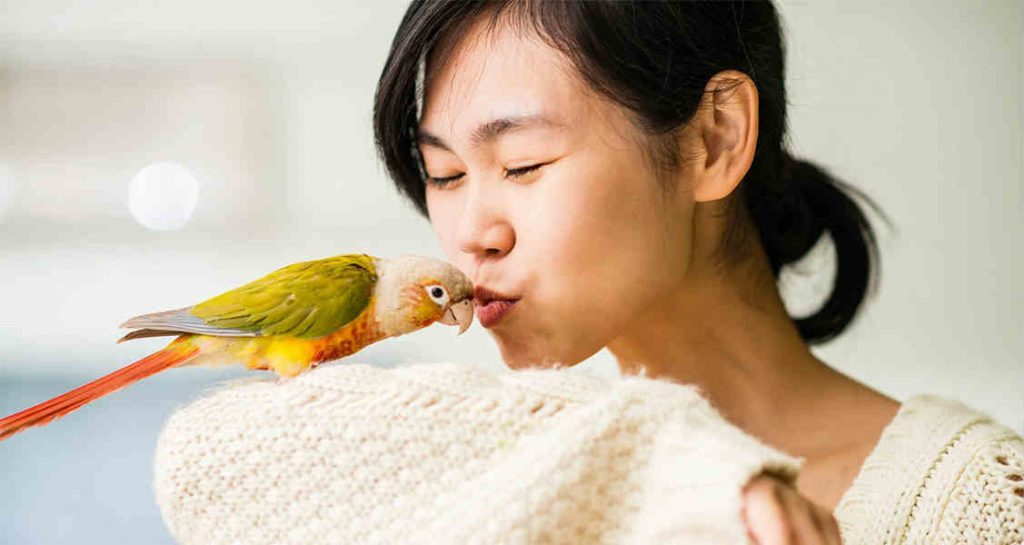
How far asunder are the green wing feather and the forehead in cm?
14

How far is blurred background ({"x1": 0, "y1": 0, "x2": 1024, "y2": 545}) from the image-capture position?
35.2 inches

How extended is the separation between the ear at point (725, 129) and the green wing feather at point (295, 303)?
262 mm

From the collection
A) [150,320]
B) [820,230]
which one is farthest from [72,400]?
[820,230]

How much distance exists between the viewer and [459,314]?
569mm

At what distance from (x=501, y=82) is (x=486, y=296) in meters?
0.14

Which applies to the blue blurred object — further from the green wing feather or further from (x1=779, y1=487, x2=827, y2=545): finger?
(x1=779, y1=487, x2=827, y2=545): finger

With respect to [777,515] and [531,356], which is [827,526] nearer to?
[777,515]

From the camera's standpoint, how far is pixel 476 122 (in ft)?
2.00

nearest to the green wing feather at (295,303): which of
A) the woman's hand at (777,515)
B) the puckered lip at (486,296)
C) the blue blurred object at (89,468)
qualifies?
the puckered lip at (486,296)

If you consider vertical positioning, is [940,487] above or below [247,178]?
below

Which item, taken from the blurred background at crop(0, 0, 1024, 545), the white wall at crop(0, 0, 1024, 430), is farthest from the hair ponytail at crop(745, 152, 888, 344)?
the white wall at crop(0, 0, 1024, 430)

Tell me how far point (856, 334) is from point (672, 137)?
764 mm

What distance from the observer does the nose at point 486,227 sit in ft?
1.99

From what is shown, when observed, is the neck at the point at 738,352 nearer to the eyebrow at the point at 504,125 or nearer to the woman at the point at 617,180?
the woman at the point at 617,180
